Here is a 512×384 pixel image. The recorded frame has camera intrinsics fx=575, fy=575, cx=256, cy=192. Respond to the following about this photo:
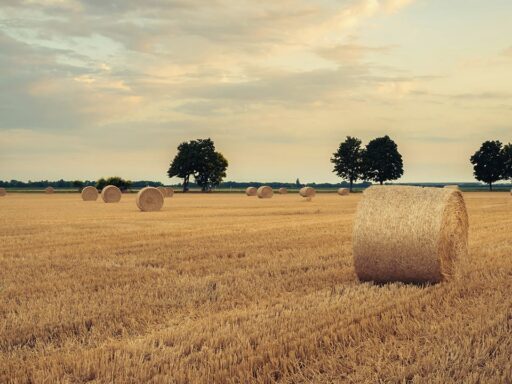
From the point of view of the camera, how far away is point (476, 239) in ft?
45.6

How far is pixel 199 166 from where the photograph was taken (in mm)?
90125

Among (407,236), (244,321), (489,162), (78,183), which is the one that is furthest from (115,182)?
(244,321)

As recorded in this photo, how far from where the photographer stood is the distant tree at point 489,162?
303 feet

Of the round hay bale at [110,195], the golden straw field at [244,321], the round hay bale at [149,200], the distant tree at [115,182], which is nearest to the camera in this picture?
the golden straw field at [244,321]

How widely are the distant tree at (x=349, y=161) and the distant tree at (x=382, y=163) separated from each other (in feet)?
3.80

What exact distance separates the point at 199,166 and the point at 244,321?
278 ft

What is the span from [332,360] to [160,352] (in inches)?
60.8

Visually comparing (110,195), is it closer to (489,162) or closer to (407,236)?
(407,236)

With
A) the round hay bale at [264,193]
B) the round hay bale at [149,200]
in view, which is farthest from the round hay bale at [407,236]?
the round hay bale at [264,193]

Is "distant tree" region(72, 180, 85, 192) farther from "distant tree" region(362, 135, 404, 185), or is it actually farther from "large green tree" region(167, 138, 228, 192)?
"distant tree" region(362, 135, 404, 185)

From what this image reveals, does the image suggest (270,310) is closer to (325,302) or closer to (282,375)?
(325,302)

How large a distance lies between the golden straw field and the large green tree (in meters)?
78.8

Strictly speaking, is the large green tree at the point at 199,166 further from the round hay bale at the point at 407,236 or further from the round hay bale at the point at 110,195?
the round hay bale at the point at 407,236

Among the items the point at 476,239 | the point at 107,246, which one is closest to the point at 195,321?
the point at 107,246
